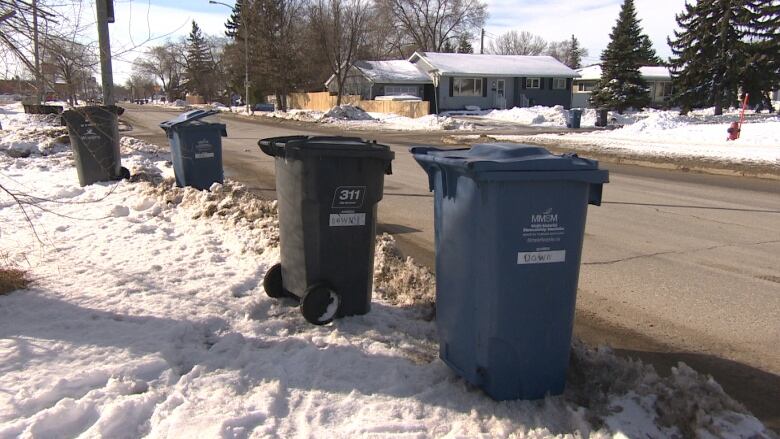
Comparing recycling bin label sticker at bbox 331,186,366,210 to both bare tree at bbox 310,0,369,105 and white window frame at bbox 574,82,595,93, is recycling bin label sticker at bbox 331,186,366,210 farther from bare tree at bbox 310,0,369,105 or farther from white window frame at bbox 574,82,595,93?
white window frame at bbox 574,82,595,93

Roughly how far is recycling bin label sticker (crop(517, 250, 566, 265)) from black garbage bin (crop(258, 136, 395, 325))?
4.54 feet

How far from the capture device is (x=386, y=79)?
1815 inches

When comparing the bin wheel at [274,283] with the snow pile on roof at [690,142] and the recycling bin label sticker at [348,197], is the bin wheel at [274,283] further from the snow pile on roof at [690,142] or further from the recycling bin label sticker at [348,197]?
the snow pile on roof at [690,142]

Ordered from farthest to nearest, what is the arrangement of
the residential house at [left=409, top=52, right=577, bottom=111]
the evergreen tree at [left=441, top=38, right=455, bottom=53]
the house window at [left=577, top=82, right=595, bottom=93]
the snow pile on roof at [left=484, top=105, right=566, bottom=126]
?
the evergreen tree at [left=441, top=38, right=455, bottom=53] < the house window at [left=577, top=82, right=595, bottom=93] < the residential house at [left=409, top=52, right=577, bottom=111] < the snow pile on roof at [left=484, top=105, right=566, bottom=126]

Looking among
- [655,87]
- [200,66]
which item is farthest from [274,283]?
[200,66]

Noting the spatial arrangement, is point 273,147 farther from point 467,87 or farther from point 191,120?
point 467,87

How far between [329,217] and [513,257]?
4.73 ft

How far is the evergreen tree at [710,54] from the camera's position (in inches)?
1426

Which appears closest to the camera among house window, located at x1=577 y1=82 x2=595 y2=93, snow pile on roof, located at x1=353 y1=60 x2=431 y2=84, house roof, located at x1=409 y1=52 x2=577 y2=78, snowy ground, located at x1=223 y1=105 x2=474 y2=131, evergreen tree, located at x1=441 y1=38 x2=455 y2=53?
snowy ground, located at x1=223 y1=105 x2=474 y2=131

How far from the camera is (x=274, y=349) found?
345 centimetres

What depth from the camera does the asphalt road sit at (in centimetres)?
379

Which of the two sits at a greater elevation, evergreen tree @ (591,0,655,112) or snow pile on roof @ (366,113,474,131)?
evergreen tree @ (591,0,655,112)

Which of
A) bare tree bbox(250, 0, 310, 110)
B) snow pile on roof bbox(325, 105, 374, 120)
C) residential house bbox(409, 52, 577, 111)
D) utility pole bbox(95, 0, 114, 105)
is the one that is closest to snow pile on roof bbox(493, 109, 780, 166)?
utility pole bbox(95, 0, 114, 105)

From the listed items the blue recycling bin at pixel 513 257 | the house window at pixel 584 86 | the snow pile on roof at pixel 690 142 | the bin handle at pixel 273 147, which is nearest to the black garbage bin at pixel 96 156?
the bin handle at pixel 273 147
